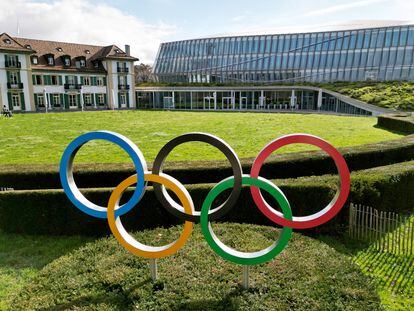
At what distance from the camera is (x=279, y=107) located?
58219 mm

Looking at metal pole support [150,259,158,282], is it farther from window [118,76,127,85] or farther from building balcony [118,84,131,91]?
window [118,76,127,85]

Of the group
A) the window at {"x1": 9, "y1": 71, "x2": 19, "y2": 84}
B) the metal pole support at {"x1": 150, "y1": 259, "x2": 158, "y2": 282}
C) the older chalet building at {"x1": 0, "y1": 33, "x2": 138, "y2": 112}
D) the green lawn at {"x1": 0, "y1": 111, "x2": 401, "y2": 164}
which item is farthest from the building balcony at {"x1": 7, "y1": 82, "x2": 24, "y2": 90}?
the metal pole support at {"x1": 150, "y1": 259, "x2": 158, "y2": 282}

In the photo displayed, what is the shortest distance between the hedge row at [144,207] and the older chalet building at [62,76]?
4398cm

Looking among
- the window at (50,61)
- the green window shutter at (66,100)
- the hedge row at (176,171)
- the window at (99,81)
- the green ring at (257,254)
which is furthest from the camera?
the window at (99,81)

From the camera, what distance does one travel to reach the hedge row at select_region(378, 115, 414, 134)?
75.6 ft

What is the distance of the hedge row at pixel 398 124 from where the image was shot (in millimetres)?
23047

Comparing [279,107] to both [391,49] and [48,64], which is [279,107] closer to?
[391,49]

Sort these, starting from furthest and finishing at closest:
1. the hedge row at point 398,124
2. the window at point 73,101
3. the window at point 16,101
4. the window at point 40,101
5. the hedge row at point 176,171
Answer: the window at point 73,101 → the window at point 40,101 → the window at point 16,101 → the hedge row at point 398,124 → the hedge row at point 176,171

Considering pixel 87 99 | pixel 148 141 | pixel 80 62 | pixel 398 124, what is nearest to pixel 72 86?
pixel 87 99

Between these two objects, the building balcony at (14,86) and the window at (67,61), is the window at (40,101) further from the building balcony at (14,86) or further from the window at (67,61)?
the window at (67,61)

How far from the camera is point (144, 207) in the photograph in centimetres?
954

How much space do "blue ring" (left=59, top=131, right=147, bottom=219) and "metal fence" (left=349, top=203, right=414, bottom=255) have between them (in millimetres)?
5711

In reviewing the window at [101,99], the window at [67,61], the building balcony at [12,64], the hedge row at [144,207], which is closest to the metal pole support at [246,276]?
the hedge row at [144,207]

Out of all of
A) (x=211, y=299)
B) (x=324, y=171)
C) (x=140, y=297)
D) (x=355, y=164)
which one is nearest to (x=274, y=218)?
(x=211, y=299)
